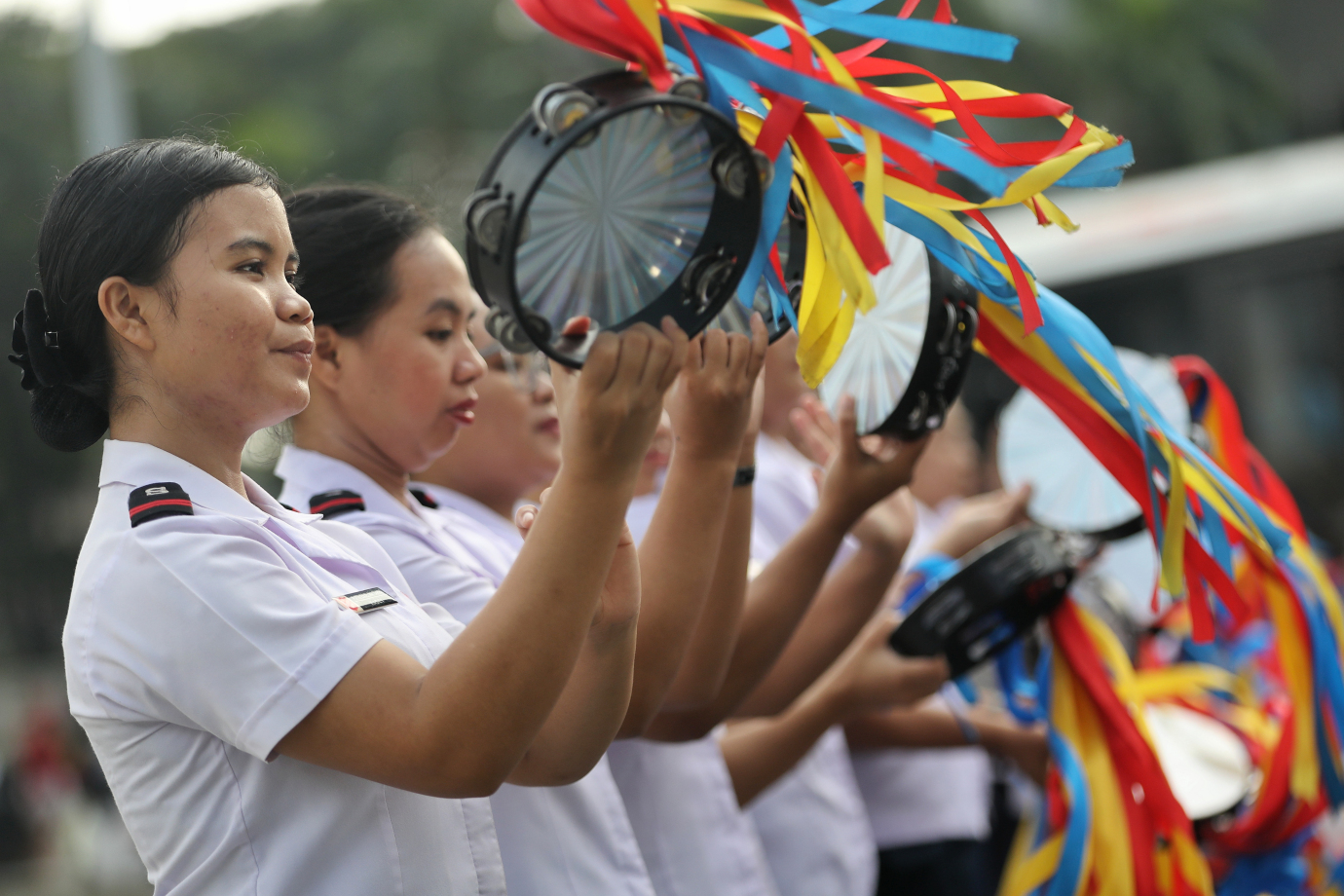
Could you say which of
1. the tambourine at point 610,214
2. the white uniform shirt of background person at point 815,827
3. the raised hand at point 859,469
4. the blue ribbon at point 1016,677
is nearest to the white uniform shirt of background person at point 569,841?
the raised hand at point 859,469

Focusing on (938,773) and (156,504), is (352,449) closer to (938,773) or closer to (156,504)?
(156,504)

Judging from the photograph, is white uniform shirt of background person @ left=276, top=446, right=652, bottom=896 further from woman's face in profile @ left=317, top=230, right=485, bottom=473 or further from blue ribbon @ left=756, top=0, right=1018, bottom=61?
blue ribbon @ left=756, top=0, right=1018, bottom=61

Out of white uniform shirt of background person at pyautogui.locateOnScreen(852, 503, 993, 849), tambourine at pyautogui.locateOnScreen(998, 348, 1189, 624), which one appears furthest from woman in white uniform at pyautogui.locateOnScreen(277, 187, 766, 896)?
white uniform shirt of background person at pyautogui.locateOnScreen(852, 503, 993, 849)

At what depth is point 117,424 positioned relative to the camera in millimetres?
1530

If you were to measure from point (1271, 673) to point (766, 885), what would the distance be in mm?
1561

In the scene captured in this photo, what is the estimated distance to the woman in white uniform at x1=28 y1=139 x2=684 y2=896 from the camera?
1273mm

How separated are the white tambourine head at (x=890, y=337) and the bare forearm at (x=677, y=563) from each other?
0.29 metres

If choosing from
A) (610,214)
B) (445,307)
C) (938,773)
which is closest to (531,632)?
(610,214)

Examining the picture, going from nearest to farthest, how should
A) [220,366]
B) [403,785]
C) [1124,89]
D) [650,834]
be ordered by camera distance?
1. [403,785]
2. [220,366]
3. [650,834]
4. [1124,89]

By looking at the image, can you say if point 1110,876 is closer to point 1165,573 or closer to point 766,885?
point 766,885

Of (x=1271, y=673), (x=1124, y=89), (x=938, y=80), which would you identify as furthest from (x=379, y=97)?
(x=938, y=80)

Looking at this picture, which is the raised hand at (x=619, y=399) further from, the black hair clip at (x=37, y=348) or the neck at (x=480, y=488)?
the neck at (x=480, y=488)

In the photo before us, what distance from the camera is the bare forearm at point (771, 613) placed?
217 cm

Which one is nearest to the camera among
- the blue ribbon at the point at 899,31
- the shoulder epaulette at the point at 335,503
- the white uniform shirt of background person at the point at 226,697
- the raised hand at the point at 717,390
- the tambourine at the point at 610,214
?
the tambourine at the point at 610,214
